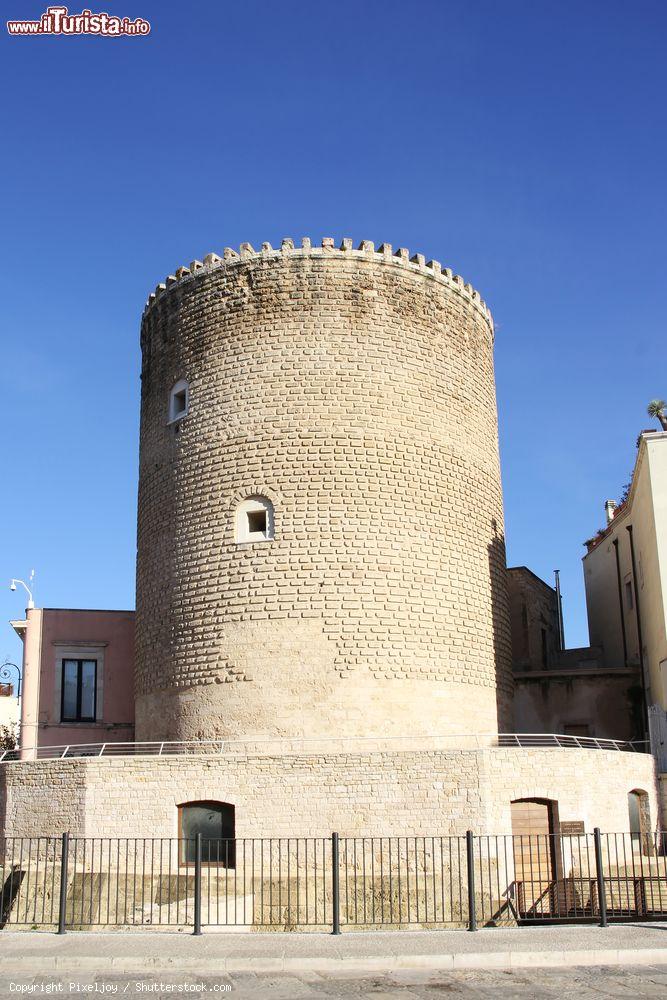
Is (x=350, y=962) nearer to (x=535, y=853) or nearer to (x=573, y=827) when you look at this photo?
(x=535, y=853)

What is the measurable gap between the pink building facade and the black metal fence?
8089mm

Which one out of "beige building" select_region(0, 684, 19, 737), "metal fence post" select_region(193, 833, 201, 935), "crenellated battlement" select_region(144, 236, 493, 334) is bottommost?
"metal fence post" select_region(193, 833, 201, 935)

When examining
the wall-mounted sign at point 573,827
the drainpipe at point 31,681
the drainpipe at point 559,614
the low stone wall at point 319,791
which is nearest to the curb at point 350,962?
the low stone wall at point 319,791

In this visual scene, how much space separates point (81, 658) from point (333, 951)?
16.9 metres

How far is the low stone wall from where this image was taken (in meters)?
17.9

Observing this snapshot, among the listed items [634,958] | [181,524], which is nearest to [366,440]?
[181,524]

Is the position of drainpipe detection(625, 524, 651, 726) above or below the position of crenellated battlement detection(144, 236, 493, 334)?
below

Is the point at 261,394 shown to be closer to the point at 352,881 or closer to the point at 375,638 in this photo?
the point at 375,638

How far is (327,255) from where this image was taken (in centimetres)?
2348

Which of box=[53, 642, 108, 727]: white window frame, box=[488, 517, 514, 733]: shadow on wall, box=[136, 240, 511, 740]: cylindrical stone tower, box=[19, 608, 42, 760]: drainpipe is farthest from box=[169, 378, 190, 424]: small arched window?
box=[488, 517, 514, 733]: shadow on wall

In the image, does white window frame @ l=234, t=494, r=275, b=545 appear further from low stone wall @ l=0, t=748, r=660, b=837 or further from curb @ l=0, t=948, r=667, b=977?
curb @ l=0, t=948, r=667, b=977

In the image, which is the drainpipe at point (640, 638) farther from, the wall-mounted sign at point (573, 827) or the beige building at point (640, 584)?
the wall-mounted sign at point (573, 827)

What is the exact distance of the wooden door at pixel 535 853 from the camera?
17.6 metres

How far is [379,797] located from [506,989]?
7537mm
